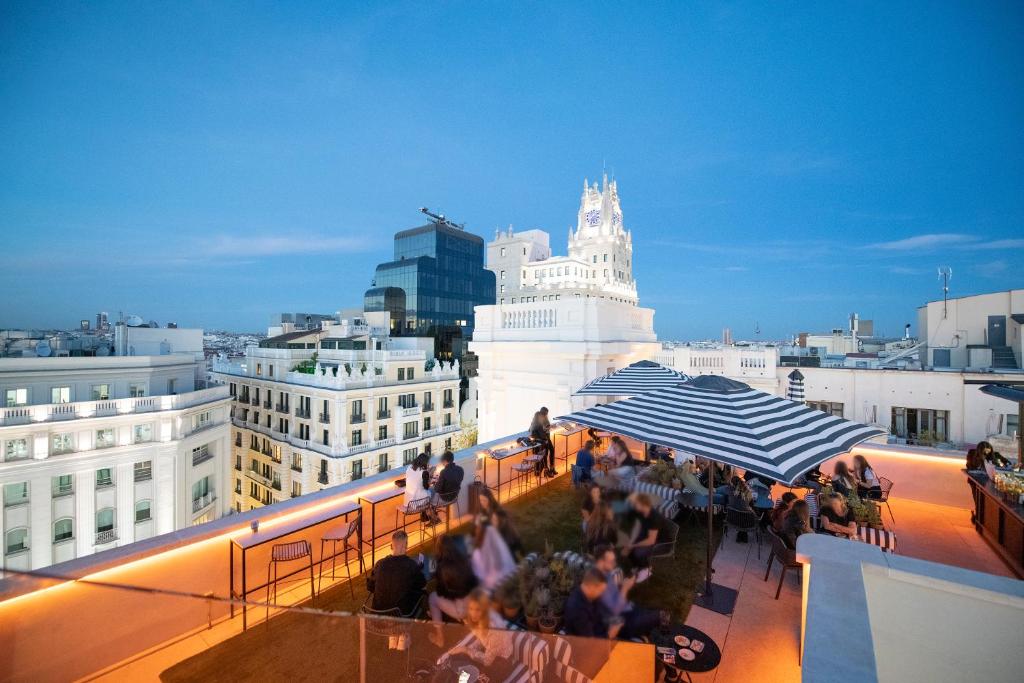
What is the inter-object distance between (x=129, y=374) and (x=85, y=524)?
31.0 feet

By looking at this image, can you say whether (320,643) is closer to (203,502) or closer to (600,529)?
(600,529)

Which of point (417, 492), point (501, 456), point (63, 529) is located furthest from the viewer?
point (63, 529)

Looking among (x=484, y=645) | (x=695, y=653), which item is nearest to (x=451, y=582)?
→ (x=484, y=645)

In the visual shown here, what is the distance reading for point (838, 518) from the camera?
17.1ft

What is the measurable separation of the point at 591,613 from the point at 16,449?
A: 1311 inches

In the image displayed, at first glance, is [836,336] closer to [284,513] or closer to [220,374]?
[284,513]

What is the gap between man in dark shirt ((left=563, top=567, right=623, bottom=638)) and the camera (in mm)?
2461

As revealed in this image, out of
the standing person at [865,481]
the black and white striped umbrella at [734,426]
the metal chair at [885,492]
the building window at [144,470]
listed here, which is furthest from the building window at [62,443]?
A: the metal chair at [885,492]

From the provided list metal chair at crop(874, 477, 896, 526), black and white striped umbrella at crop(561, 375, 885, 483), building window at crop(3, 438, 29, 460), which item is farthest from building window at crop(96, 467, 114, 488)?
metal chair at crop(874, 477, 896, 526)

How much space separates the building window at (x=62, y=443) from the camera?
23.0 m

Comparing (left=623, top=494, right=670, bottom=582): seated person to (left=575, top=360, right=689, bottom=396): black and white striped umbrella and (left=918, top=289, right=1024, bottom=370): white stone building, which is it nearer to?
(left=575, top=360, right=689, bottom=396): black and white striped umbrella

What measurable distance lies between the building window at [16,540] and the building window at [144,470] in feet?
16.1

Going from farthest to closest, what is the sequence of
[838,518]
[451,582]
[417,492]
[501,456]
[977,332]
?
[977,332]
[501,456]
[417,492]
[838,518]
[451,582]

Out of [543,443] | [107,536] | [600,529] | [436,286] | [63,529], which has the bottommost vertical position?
[107,536]
